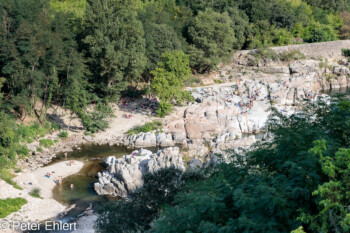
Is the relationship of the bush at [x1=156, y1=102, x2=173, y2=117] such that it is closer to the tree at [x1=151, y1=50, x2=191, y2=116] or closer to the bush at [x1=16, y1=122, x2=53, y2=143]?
the tree at [x1=151, y1=50, x2=191, y2=116]

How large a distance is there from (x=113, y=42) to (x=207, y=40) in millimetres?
14499

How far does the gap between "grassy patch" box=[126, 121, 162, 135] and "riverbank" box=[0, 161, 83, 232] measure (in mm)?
7392

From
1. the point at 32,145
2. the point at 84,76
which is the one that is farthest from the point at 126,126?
the point at 32,145

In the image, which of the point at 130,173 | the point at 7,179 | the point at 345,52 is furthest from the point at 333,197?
the point at 345,52

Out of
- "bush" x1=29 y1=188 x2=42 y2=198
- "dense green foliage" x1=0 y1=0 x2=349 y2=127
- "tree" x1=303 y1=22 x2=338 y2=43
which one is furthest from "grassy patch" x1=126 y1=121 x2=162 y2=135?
"tree" x1=303 y1=22 x2=338 y2=43

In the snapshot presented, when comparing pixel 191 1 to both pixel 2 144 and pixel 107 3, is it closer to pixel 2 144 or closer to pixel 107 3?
pixel 107 3

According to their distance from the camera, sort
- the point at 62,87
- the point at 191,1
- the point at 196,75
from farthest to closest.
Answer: the point at 191,1, the point at 196,75, the point at 62,87

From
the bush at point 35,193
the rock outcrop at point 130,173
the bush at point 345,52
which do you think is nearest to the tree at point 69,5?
the rock outcrop at point 130,173

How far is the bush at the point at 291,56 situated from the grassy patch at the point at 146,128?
24.5 meters

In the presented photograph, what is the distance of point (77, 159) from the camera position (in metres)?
26.7

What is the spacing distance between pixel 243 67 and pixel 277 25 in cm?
1260

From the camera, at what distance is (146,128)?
31.4 meters

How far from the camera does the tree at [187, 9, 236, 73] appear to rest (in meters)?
42.1

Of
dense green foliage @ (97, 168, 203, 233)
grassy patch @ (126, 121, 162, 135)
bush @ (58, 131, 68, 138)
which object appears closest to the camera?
dense green foliage @ (97, 168, 203, 233)
